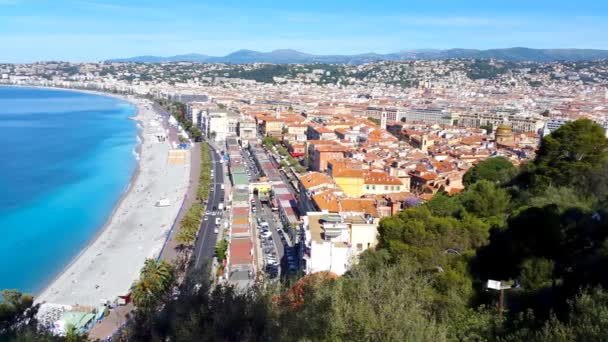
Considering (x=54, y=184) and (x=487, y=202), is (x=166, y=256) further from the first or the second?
(x=54, y=184)

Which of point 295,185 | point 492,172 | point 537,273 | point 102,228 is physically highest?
point 537,273

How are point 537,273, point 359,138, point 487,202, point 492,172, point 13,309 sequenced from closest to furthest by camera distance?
point 537,273, point 13,309, point 487,202, point 492,172, point 359,138

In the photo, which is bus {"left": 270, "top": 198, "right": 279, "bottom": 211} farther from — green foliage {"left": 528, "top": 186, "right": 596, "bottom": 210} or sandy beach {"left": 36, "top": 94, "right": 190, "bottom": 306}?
green foliage {"left": 528, "top": 186, "right": 596, "bottom": 210}

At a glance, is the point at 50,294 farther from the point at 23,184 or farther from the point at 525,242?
the point at 23,184

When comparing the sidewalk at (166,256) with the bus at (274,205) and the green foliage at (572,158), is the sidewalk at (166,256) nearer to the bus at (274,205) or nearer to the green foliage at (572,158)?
the bus at (274,205)

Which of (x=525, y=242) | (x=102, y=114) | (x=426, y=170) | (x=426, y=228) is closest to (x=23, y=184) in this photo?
(x=426, y=170)

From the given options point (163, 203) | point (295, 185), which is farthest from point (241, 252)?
point (295, 185)

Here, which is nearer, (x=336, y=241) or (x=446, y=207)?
(x=336, y=241)

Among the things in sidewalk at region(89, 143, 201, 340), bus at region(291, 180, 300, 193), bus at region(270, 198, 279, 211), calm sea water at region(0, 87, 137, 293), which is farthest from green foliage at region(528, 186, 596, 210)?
bus at region(291, 180, 300, 193)
